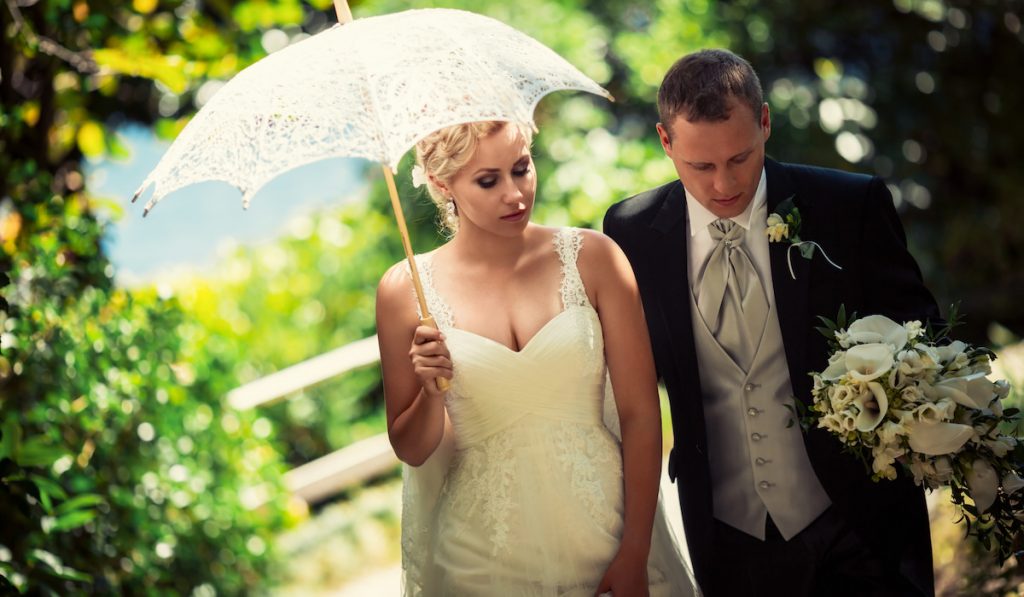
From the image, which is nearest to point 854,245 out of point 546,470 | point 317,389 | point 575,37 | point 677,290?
point 677,290

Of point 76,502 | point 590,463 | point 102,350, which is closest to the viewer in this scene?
point 590,463

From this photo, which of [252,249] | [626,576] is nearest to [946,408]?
[626,576]

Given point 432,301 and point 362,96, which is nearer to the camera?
point 362,96

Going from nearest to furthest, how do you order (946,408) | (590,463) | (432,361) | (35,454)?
(946,408)
(432,361)
(590,463)
(35,454)

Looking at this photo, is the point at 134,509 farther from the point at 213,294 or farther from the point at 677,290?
the point at 213,294

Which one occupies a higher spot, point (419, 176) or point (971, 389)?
point (419, 176)

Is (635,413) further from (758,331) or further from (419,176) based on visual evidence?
(419,176)

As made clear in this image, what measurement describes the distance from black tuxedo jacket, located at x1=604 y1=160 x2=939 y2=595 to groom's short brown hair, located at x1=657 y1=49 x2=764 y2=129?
12.4 inches

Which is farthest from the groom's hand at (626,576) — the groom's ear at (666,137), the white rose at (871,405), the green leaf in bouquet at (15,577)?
the green leaf in bouquet at (15,577)

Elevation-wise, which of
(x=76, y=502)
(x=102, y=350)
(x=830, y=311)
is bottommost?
(x=102, y=350)

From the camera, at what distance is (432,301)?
9.82 ft

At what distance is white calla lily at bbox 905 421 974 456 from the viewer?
2477 millimetres

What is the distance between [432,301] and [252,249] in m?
6.62

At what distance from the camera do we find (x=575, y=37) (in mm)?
7586
